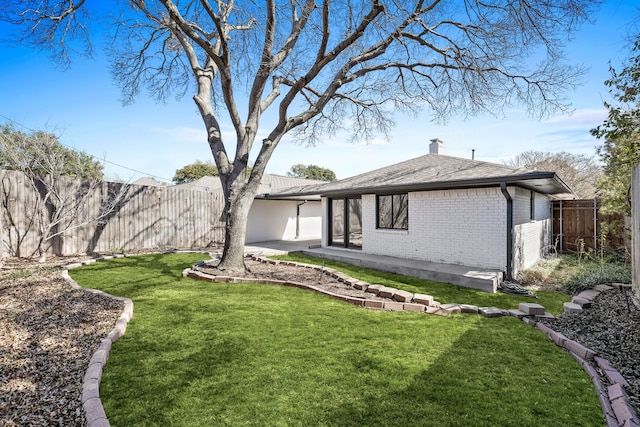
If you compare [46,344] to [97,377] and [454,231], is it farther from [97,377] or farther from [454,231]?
[454,231]

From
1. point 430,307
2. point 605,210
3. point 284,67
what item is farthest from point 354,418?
point 605,210

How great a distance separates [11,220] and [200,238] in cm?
549

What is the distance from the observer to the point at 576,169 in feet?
77.7

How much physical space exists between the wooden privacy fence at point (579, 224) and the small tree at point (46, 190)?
14993 millimetres

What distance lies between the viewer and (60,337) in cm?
345

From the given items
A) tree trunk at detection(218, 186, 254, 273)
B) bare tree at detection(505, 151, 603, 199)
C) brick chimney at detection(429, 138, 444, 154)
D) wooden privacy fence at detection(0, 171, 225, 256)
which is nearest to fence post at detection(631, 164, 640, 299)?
Result: tree trunk at detection(218, 186, 254, 273)

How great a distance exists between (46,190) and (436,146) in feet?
40.9

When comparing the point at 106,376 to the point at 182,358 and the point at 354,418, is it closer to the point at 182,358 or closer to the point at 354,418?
the point at 182,358

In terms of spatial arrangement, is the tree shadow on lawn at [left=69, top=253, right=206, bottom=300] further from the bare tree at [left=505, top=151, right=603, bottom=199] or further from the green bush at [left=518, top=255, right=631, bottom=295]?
the bare tree at [left=505, top=151, right=603, bottom=199]

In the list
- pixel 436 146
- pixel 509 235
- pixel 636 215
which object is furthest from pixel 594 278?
pixel 436 146

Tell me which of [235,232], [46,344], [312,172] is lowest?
[46,344]

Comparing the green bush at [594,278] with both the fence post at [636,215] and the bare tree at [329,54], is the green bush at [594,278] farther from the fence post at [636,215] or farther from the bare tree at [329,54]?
the bare tree at [329,54]

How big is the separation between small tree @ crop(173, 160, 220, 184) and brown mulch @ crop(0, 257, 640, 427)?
34.0m

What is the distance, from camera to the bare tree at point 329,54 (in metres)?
6.55
